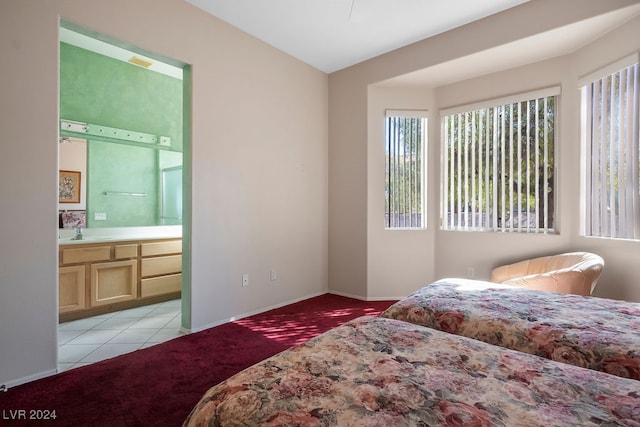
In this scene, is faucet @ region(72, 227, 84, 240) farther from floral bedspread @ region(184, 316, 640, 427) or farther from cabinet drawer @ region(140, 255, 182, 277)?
floral bedspread @ region(184, 316, 640, 427)

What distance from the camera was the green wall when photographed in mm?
3609

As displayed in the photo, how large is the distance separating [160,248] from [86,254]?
756mm

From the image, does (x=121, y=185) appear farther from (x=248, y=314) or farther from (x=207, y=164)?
(x=248, y=314)

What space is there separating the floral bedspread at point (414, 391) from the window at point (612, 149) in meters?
2.47

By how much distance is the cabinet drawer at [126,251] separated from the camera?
3451 mm

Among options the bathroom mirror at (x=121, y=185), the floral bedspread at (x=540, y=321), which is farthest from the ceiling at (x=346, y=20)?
the floral bedspread at (x=540, y=321)

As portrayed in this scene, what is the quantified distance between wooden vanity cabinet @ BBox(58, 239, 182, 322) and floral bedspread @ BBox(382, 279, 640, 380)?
3035mm

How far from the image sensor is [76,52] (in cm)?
357

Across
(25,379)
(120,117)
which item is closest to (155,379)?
(25,379)

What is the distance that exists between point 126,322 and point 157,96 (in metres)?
2.92

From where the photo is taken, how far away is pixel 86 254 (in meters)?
3.21

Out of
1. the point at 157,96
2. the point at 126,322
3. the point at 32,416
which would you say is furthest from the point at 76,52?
the point at 32,416

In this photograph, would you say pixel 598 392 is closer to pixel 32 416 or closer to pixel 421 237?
pixel 32 416

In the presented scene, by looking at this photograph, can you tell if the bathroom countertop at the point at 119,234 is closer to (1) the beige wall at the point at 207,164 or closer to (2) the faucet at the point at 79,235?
(2) the faucet at the point at 79,235
